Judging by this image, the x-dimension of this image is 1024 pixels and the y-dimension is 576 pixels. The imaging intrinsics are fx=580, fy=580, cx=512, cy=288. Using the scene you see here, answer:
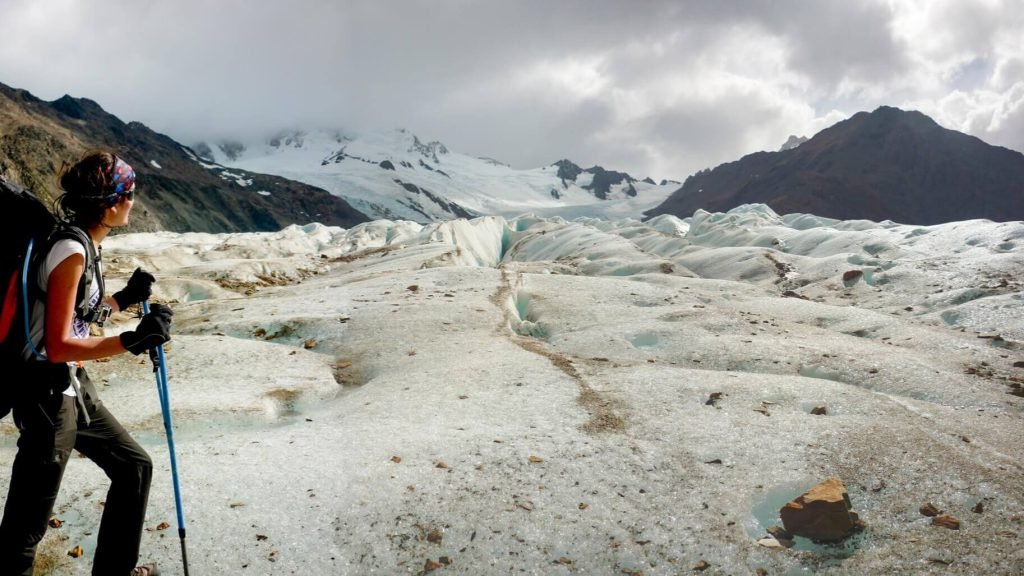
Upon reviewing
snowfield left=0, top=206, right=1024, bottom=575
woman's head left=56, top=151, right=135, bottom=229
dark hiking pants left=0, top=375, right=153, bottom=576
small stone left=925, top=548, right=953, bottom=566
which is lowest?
small stone left=925, top=548, right=953, bottom=566

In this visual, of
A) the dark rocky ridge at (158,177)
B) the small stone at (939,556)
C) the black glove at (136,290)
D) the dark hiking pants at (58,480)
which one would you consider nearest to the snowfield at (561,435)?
the small stone at (939,556)

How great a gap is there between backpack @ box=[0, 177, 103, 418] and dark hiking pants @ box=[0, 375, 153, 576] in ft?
0.84

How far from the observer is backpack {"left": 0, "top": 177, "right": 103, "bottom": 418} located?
144 inches

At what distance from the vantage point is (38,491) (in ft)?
12.5

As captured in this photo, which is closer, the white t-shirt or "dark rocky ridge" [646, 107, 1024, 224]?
the white t-shirt

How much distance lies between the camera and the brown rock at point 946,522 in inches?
216

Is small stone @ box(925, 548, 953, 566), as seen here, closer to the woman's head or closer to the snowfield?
the snowfield

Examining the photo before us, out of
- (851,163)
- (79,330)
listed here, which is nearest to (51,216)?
(79,330)

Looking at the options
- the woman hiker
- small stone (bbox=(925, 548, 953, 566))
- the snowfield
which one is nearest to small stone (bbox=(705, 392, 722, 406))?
the snowfield

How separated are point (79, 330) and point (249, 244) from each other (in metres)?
42.9

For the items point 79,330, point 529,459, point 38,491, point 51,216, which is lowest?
point 529,459

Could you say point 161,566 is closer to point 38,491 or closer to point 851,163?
point 38,491

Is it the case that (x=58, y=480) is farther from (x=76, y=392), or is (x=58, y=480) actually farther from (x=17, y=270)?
(x=17, y=270)

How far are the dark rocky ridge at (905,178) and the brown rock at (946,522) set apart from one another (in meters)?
156
